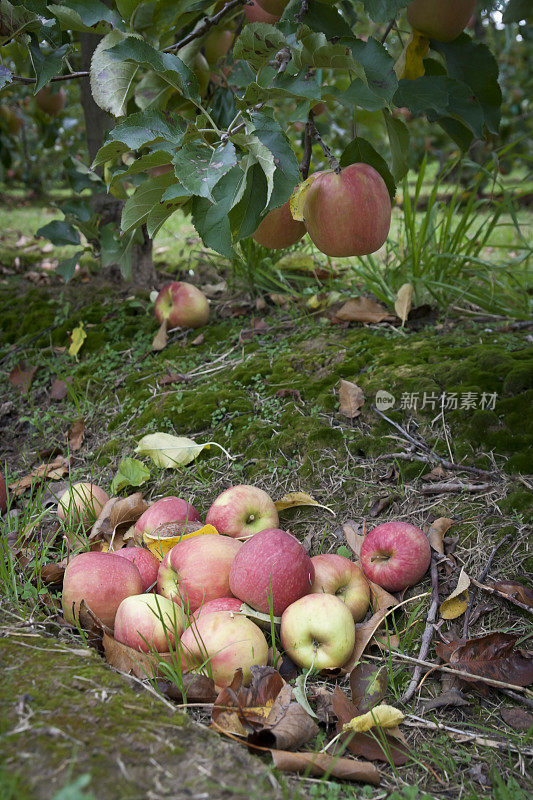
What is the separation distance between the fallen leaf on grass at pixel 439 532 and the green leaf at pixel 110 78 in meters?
1.21

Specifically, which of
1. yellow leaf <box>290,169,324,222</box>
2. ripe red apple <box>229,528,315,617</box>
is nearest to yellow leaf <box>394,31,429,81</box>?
yellow leaf <box>290,169,324,222</box>

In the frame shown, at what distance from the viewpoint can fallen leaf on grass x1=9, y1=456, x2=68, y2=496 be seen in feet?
6.79

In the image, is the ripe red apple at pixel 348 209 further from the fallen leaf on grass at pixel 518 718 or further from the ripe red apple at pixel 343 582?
the fallen leaf on grass at pixel 518 718

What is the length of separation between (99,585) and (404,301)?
1605mm

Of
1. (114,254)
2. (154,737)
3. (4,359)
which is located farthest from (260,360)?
(154,737)

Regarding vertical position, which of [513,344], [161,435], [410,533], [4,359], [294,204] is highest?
[294,204]

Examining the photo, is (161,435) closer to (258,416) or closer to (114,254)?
(258,416)

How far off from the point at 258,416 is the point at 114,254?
114 centimetres

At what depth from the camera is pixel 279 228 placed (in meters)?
1.48

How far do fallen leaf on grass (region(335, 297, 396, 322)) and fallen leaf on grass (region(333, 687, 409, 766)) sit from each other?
1.62 metres

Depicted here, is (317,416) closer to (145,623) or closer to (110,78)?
(145,623)

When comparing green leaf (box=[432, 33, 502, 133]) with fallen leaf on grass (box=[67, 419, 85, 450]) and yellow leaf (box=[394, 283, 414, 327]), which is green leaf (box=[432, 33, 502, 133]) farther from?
fallen leaf on grass (box=[67, 419, 85, 450])

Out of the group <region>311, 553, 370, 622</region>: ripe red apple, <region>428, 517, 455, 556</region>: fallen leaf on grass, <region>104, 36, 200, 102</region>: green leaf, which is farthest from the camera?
<region>428, 517, 455, 556</region>: fallen leaf on grass

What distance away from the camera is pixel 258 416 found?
2.10 m
